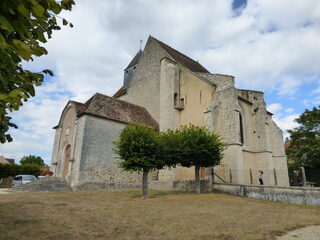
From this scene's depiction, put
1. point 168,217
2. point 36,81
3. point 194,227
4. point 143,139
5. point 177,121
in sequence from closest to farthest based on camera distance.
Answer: point 36,81
point 194,227
point 168,217
point 143,139
point 177,121

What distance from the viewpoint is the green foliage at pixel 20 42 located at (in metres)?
1.78

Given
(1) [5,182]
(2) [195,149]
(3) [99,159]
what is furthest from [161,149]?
(1) [5,182]

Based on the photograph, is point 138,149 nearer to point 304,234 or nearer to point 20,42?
point 304,234

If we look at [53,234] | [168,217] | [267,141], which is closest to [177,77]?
[267,141]

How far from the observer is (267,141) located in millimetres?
18172

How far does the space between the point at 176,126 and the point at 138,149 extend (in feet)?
28.0

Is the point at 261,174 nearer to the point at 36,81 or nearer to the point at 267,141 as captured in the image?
the point at 267,141

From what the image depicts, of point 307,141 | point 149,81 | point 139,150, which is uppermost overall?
point 149,81

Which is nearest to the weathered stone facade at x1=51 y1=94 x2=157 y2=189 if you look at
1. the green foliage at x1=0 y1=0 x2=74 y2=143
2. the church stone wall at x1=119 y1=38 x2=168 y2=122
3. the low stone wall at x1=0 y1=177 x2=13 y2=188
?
the church stone wall at x1=119 y1=38 x2=168 y2=122

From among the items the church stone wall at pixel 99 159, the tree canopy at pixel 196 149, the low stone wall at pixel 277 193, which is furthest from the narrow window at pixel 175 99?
the low stone wall at pixel 277 193

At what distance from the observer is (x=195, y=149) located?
12656mm

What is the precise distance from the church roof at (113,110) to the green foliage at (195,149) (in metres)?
7.40

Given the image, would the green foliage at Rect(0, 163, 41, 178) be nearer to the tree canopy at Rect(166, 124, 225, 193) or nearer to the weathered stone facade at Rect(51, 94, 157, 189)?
the weathered stone facade at Rect(51, 94, 157, 189)

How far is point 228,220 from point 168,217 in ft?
5.85
